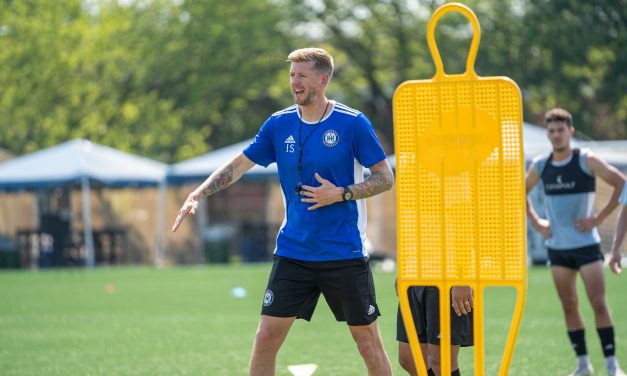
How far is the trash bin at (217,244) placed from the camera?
108ft

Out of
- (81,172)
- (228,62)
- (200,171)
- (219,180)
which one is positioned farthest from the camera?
(228,62)

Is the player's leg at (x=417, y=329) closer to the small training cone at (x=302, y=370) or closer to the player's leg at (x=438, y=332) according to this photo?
the player's leg at (x=438, y=332)

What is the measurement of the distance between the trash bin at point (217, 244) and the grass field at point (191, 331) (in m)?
10.7

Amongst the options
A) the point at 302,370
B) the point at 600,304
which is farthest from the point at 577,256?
the point at 302,370

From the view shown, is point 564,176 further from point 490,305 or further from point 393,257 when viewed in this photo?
point 393,257

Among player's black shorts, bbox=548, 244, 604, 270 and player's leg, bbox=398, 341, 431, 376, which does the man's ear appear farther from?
player's black shorts, bbox=548, 244, 604, 270

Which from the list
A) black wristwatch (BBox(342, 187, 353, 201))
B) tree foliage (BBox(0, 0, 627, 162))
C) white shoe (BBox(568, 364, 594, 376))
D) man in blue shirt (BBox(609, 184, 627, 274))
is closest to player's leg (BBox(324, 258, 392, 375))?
black wristwatch (BBox(342, 187, 353, 201))

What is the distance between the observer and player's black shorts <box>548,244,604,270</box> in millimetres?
9131

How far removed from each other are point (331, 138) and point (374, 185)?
1.18ft

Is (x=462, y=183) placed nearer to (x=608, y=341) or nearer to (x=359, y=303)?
(x=359, y=303)

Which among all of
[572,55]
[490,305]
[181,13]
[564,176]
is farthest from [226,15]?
[564,176]

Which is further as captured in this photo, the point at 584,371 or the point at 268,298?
the point at 584,371

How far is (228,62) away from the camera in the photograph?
4156 centimetres

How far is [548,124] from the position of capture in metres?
9.12
